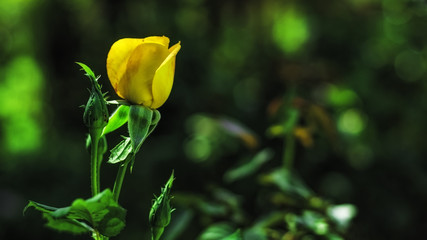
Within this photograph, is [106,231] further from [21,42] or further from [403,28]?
[21,42]

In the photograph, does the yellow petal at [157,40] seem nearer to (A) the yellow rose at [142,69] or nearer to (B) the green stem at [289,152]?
(A) the yellow rose at [142,69]

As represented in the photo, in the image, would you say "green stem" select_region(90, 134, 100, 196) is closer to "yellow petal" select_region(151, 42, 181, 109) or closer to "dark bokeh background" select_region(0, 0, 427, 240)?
"yellow petal" select_region(151, 42, 181, 109)

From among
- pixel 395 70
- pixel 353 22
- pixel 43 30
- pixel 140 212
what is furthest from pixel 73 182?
pixel 43 30

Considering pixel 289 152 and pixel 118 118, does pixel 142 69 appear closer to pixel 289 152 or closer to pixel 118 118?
pixel 118 118

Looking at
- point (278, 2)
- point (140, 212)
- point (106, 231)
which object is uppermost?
point (278, 2)

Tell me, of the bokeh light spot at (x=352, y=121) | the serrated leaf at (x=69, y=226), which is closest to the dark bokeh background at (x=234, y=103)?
the bokeh light spot at (x=352, y=121)

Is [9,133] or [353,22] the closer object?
[353,22]
